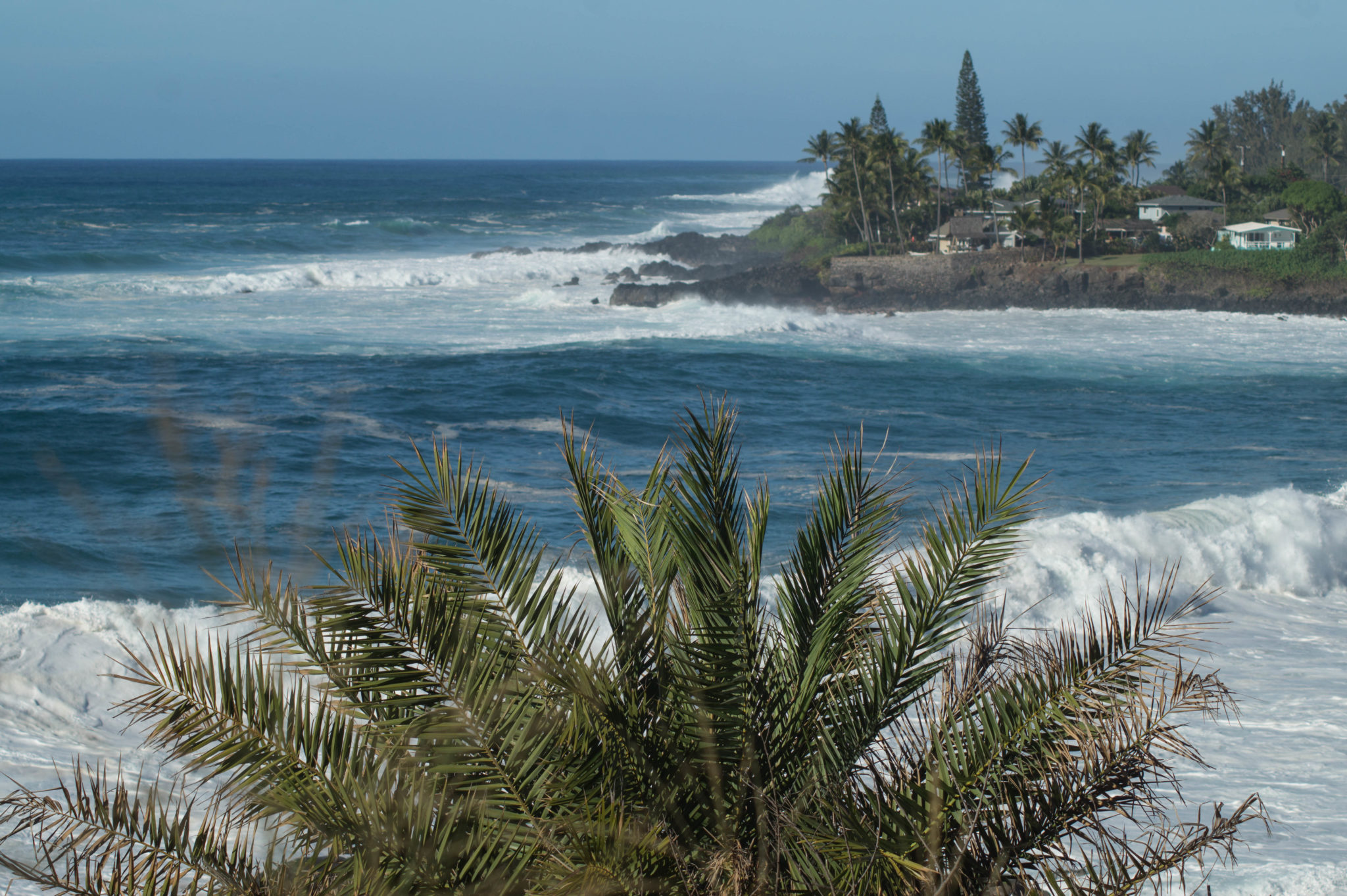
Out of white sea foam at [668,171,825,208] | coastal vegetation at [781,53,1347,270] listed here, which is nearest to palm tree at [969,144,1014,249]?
coastal vegetation at [781,53,1347,270]

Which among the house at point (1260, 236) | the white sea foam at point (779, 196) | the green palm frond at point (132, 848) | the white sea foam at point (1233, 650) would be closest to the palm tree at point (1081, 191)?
the house at point (1260, 236)

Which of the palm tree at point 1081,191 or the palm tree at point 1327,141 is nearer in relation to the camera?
the palm tree at point 1081,191

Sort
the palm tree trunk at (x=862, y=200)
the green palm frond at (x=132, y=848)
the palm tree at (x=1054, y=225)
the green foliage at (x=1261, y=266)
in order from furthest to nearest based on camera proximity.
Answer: the palm tree trunk at (x=862, y=200) < the palm tree at (x=1054, y=225) < the green foliage at (x=1261, y=266) < the green palm frond at (x=132, y=848)

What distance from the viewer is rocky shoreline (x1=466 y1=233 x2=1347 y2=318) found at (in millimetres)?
49438

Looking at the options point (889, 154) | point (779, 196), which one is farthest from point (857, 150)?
point (779, 196)

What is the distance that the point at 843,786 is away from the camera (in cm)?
477

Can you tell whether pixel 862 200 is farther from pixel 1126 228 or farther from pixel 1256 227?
pixel 1256 227

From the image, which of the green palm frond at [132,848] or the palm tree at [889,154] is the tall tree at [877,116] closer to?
the palm tree at [889,154]

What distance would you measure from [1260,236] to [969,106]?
33.2 metres

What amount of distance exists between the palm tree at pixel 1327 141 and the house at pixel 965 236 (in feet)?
143

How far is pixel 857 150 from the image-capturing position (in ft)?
217

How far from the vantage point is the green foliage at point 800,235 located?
68.8m

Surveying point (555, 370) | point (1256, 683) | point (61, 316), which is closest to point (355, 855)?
point (1256, 683)

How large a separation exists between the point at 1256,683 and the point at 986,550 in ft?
28.3
